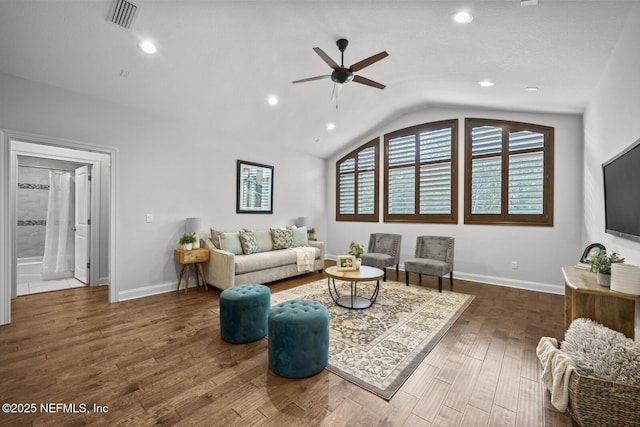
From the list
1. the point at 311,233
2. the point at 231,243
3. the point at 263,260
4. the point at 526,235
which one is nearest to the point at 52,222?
the point at 231,243

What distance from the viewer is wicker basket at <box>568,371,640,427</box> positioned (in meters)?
1.45

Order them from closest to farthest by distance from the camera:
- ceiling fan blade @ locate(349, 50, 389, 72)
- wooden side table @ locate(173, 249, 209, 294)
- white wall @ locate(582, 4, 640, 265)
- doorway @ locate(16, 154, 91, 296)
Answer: white wall @ locate(582, 4, 640, 265), ceiling fan blade @ locate(349, 50, 389, 72), wooden side table @ locate(173, 249, 209, 294), doorway @ locate(16, 154, 91, 296)

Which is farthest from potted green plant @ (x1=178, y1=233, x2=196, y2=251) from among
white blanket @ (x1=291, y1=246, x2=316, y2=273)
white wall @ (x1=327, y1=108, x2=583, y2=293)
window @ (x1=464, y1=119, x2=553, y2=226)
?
window @ (x1=464, y1=119, x2=553, y2=226)

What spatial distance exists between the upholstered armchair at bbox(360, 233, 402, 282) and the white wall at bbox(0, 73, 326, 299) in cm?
232

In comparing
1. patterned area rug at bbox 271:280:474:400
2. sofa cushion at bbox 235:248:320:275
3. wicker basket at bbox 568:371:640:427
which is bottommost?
patterned area rug at bbox 271:280:474:400

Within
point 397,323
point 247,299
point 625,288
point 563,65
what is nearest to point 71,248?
point 247,299

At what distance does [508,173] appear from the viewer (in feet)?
15.3

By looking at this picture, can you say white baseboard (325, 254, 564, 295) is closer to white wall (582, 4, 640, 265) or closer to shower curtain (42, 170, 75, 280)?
white wall (582, 4, 640, 265)

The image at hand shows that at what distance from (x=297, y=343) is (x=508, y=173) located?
182 inches

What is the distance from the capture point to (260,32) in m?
2.98

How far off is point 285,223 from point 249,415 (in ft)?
15.4

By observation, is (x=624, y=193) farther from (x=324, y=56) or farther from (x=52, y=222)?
(x=52, y=222)

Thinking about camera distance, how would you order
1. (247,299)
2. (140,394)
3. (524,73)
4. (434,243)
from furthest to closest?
(434,243) < (524,73) < (247,299) < (140,394)

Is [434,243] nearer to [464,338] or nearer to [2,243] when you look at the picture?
[464,338]
